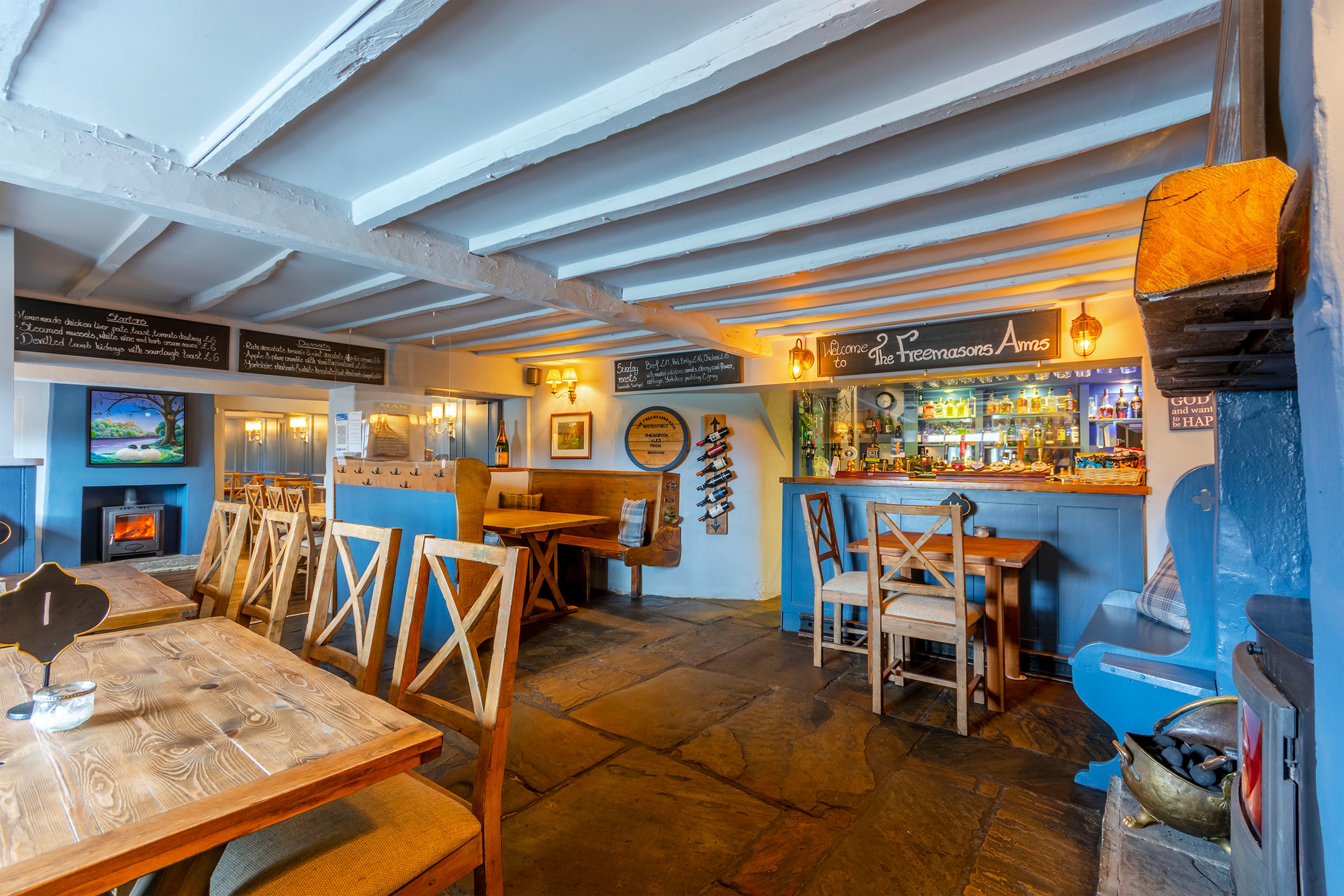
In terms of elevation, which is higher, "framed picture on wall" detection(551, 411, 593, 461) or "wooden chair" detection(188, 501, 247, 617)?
"framed picture on wall" detection(551, 411, 593, 461)

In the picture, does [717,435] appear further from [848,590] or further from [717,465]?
[848,590]

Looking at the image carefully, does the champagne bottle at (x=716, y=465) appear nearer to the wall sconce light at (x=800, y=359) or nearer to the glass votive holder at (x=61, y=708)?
the wall sconce light at (x=800, y=359)

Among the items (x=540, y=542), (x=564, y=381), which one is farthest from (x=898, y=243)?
(x=564, y=381)

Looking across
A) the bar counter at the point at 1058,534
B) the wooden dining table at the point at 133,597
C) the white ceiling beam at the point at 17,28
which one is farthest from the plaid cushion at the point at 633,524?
the white ceiling beam at the point at 17,28

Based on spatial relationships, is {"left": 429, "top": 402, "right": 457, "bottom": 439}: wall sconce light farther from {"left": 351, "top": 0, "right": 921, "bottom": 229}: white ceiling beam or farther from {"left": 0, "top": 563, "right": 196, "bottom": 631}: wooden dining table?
{"left": 351, "top": 0, "right": 921, "bottom": 229}: white ceiling beam

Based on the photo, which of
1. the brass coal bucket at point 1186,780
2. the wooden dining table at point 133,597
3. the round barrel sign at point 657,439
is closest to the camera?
the brass coal bucket at point 1186,780

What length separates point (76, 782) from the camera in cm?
97

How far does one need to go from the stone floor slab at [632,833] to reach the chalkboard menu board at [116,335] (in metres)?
4.01

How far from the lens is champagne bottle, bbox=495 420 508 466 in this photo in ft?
21.9

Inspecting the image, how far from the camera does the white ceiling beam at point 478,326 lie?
13.9 feet

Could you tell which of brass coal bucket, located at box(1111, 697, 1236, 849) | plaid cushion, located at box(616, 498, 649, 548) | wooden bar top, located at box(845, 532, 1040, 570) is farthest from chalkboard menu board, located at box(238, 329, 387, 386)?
brass coal bucket, located at box(1111, 697, 1236, 849)

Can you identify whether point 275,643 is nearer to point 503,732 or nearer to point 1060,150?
point 503,732

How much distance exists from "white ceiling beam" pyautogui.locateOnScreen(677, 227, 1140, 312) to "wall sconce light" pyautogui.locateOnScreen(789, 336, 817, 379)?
0.81m

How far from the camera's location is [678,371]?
18.0ft
